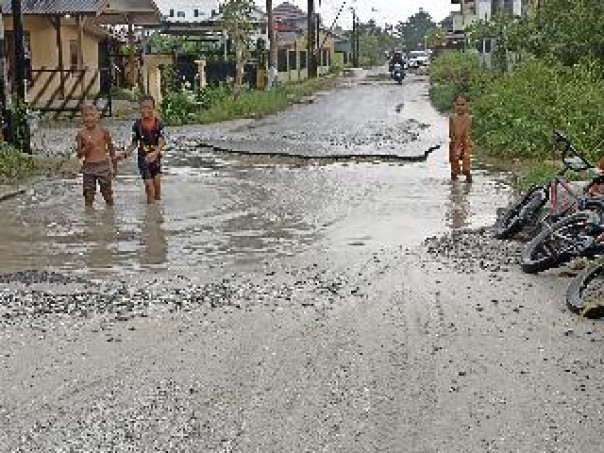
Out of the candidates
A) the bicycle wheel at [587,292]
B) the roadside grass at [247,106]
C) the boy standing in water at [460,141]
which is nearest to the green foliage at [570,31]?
the boy standing in water at [460,141]

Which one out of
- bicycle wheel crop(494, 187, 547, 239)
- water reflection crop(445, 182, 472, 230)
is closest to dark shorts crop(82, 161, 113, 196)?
water reflection crop(445, 182, 472, 230)

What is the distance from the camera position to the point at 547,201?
398 inches

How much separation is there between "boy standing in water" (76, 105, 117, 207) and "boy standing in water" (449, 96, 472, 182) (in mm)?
5376

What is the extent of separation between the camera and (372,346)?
670 centimetres

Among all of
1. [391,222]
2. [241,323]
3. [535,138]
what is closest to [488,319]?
[241,323]

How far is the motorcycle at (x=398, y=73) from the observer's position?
53.7 m

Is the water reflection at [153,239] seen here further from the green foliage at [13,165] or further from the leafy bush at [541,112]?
the leafy bush at [541,112]

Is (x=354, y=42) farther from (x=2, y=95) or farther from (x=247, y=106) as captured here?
(x=2, y=95)

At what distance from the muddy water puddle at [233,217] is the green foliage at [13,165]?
2.32 ft

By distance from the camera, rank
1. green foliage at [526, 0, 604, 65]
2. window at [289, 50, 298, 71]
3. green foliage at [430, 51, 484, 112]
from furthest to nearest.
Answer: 1. window at [289, 50, 298, 71]
2. green foliage at [430, 51, 484, 112]
3. green foliage at [526, 0, 604, 65]

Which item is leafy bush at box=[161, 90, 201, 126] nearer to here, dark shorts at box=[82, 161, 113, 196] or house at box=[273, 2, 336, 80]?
dark shorts at box=[82, 161, 113, 196]

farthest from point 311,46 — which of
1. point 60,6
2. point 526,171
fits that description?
point 526,171

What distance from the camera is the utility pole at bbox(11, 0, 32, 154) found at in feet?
60.8

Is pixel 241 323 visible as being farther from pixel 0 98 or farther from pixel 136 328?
pixel 0 98
